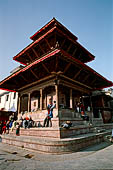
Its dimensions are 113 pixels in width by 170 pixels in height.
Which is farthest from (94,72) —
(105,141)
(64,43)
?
(105,141)

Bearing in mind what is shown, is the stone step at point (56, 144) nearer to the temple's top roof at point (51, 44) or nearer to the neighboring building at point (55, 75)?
the neighboring building at point (55, 75)

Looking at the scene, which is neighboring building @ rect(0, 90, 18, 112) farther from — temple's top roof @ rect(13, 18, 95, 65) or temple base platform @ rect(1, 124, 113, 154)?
temple base platform @ rect(1, 124, 113, 154)

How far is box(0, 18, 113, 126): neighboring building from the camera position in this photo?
24.9ft

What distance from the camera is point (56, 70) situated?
7980 mm

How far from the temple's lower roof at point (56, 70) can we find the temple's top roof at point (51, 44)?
288cm

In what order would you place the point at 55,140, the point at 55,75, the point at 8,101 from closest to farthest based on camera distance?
the point at 55,140, the point at 55,75, the point at 8,101

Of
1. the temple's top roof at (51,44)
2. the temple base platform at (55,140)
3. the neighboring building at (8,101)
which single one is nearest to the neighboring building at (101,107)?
the temple's top roof at (51,44)

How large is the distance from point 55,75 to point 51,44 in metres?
3.92

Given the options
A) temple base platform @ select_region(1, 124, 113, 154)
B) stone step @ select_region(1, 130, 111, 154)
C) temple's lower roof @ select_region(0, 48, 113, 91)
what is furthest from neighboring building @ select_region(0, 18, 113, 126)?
stone step @ select_region(1, 130, 111, 154)

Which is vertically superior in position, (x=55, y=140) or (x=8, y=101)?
(x=8, y=101)

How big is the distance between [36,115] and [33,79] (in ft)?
11.0

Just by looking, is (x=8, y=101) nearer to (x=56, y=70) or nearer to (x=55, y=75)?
(x=55, y=75)

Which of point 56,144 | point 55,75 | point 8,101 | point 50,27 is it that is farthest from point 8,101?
point 56,144

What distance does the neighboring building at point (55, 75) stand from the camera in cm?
759
